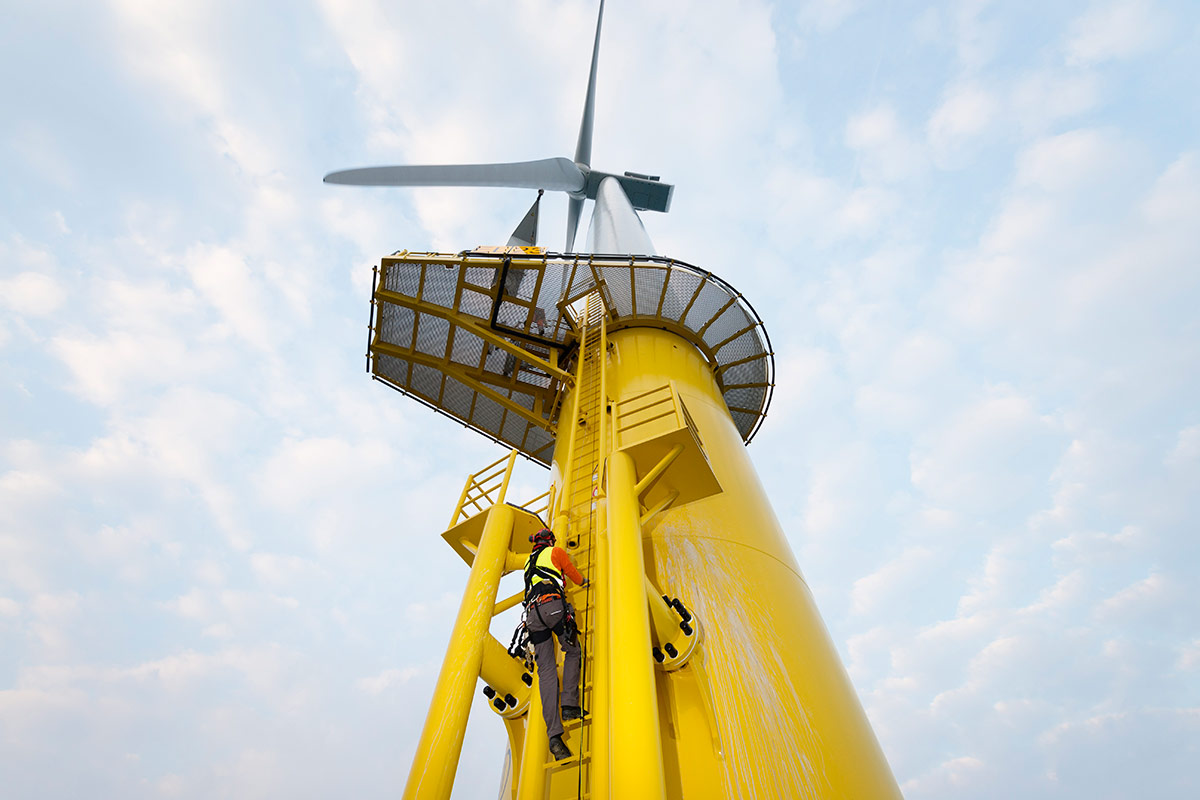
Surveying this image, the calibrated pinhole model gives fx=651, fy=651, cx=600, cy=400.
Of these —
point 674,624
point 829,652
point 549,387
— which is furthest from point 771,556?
point 549,387

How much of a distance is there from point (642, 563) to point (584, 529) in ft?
7.05

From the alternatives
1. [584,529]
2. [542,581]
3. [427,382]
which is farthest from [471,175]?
[542,581]

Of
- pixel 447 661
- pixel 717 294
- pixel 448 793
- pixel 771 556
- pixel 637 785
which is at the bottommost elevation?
pixel 637 785

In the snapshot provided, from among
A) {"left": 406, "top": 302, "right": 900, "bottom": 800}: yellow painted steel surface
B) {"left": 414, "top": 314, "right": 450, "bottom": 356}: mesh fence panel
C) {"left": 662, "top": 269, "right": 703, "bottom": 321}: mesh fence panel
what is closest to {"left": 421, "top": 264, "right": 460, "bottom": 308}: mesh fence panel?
{"left": 414, "top": 314, "right": 450, "bottom": 356}: mesh fence panel

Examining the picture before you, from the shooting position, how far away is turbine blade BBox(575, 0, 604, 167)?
25.0 meters

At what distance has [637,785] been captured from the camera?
3.88m

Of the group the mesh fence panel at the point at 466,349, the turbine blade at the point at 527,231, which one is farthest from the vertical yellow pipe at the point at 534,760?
the turbine blade at the point at 527,231

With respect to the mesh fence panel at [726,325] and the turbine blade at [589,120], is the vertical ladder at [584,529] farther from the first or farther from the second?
the turbine blade at [589,120]

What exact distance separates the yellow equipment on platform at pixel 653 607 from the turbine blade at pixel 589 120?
1534 cm

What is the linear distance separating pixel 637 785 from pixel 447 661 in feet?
9.26

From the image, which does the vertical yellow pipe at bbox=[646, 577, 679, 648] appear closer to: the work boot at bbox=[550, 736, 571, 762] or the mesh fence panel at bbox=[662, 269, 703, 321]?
the work boot at bbox=[550, 736, 571, 762]

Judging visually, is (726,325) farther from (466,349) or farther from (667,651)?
(667,651)

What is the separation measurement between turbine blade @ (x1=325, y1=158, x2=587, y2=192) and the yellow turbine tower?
8.21 meters

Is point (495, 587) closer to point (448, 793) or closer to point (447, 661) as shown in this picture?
point (447, 661)
